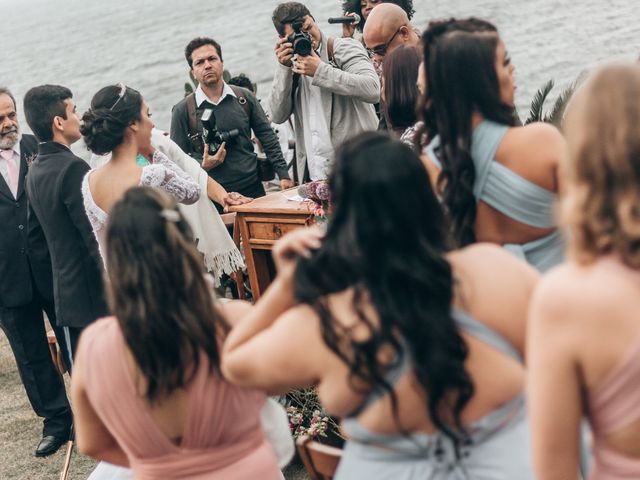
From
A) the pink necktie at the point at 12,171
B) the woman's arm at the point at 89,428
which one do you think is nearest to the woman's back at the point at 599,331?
the woman's arm at the point at 89,428

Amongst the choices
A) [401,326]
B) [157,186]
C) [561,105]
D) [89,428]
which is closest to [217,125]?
[157,186]

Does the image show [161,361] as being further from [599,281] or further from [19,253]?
A: [19,253]

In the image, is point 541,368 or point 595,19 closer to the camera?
point 541,368

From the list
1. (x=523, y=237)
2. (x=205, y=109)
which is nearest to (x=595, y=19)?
(x=205, y=109)

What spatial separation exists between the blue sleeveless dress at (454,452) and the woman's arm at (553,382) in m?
0.19

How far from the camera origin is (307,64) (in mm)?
4973

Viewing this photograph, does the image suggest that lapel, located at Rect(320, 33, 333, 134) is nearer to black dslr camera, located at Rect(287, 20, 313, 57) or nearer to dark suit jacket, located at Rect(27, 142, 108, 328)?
black dslr camera, located at Rect(287, 20, 313, 57)

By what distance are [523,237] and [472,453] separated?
1.00 metres

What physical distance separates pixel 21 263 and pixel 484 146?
10.8ft

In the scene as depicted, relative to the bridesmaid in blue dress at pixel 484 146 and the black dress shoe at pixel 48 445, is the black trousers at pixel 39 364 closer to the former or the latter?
the black dress shoe at pixel 48 445

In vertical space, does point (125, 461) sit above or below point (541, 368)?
below

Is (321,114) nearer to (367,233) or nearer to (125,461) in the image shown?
(125,461)

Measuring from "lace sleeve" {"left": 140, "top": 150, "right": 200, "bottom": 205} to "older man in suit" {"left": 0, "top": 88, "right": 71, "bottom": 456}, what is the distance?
105 cm

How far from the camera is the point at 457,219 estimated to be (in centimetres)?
277
